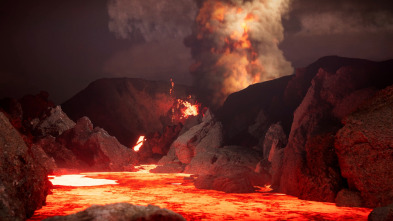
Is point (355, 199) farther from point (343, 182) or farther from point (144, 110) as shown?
point (144, 110)

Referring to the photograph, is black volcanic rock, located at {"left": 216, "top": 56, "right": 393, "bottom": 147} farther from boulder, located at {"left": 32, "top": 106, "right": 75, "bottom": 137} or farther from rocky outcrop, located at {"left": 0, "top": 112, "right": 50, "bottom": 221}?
rocky outcrop, located at {"left": 0, "top": 112, "right": 50, "bottom": 221}

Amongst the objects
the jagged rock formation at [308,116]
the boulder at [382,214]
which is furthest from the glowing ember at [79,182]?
the boulder at [382,214]

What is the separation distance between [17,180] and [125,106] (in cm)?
4898

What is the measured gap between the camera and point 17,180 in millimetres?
4469

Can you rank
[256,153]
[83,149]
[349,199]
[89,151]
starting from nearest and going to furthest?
[349,199]
[256,153]
[89,151]
[83,149]

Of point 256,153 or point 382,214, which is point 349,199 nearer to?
point 382,214

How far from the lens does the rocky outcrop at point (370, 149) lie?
587 centimetres

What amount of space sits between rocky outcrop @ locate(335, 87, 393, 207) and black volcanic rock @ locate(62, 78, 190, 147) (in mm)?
44023

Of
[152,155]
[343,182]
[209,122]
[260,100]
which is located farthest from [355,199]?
[152,155]

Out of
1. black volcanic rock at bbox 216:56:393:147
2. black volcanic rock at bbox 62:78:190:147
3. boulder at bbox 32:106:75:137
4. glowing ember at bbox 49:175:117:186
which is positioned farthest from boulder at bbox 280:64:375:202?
black volcanic rock at bbox 62:78:190:147

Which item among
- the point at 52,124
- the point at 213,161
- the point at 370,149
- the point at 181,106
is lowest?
the point at 213,161

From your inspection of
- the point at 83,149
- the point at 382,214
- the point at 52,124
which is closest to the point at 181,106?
Result: the point at 52,124

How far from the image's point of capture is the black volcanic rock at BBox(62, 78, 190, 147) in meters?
50.0

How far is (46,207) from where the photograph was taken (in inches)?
209
